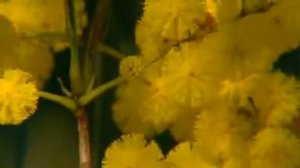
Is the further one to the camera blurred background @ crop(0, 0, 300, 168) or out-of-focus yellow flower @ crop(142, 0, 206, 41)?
blurred background @ crop(0, 0, 300, 168)

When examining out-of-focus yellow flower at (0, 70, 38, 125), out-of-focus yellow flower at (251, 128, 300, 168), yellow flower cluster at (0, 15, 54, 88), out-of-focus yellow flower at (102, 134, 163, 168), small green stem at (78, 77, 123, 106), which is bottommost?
out-of-focus yellow flower at (251, 128, 300, 168)

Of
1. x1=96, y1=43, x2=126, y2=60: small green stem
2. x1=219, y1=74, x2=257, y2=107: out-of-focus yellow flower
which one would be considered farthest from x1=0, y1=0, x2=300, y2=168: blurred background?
x1=219, y1=74, x2=257, y2=107: out-of-focus yellow flower

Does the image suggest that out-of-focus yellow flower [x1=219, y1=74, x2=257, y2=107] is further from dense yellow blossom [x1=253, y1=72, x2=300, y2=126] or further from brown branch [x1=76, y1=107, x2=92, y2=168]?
brown branch [x1=76, y1=107, x2=92, y2=168]

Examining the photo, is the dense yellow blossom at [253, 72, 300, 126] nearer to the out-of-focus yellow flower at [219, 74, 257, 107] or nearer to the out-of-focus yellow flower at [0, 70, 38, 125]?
the out-of-focus yellow flower at [219, 74, 257, 107]

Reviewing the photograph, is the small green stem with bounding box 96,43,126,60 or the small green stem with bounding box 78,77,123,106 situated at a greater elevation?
the small green stem with bounding box 96,43,126,60

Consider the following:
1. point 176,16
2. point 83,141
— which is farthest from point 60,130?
point 176,16

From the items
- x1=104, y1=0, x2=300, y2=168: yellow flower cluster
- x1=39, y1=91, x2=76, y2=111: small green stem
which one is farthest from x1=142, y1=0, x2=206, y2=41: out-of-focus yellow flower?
x1=39, y1=91, x2=76, y2=111: small green stem
